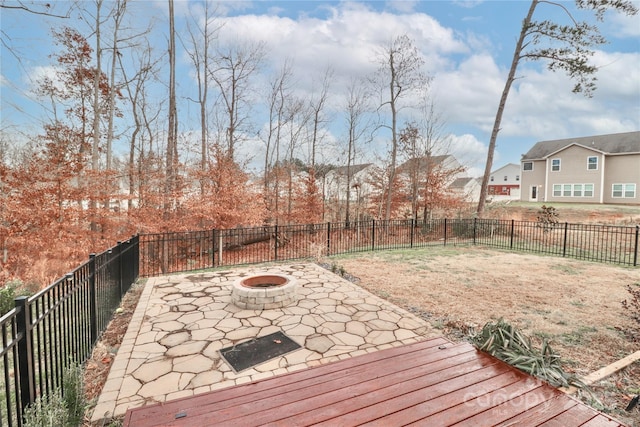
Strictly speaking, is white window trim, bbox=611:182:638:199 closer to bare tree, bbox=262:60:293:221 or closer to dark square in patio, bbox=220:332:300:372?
bare tree, bbox=262:60:293:221

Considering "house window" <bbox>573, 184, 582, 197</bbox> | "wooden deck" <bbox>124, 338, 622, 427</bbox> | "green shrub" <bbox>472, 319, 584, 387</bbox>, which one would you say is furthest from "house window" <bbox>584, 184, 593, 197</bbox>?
"wooden deck" <bbox>124, 338, 622, 427</bbox>

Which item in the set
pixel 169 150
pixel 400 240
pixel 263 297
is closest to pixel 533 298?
pixel 263 297

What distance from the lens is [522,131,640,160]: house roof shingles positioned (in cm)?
2320

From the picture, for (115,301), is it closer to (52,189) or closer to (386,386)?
(52,189)

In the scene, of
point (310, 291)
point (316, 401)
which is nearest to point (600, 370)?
point (316, 401)

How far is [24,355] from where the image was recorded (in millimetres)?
1836

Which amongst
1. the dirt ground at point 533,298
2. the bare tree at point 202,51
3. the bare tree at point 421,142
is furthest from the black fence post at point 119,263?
the bare tree at point 421,142

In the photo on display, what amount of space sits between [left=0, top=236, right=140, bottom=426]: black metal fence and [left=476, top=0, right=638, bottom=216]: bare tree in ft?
47.1

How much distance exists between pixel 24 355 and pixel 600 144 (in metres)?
35.2

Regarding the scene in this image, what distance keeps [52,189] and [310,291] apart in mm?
6111

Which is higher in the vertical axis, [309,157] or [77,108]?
[77,108]

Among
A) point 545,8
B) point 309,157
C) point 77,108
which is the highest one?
point 545,8

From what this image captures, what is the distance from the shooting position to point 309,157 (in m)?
15.7

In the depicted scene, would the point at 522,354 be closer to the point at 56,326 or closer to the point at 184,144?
the point at 56,326
